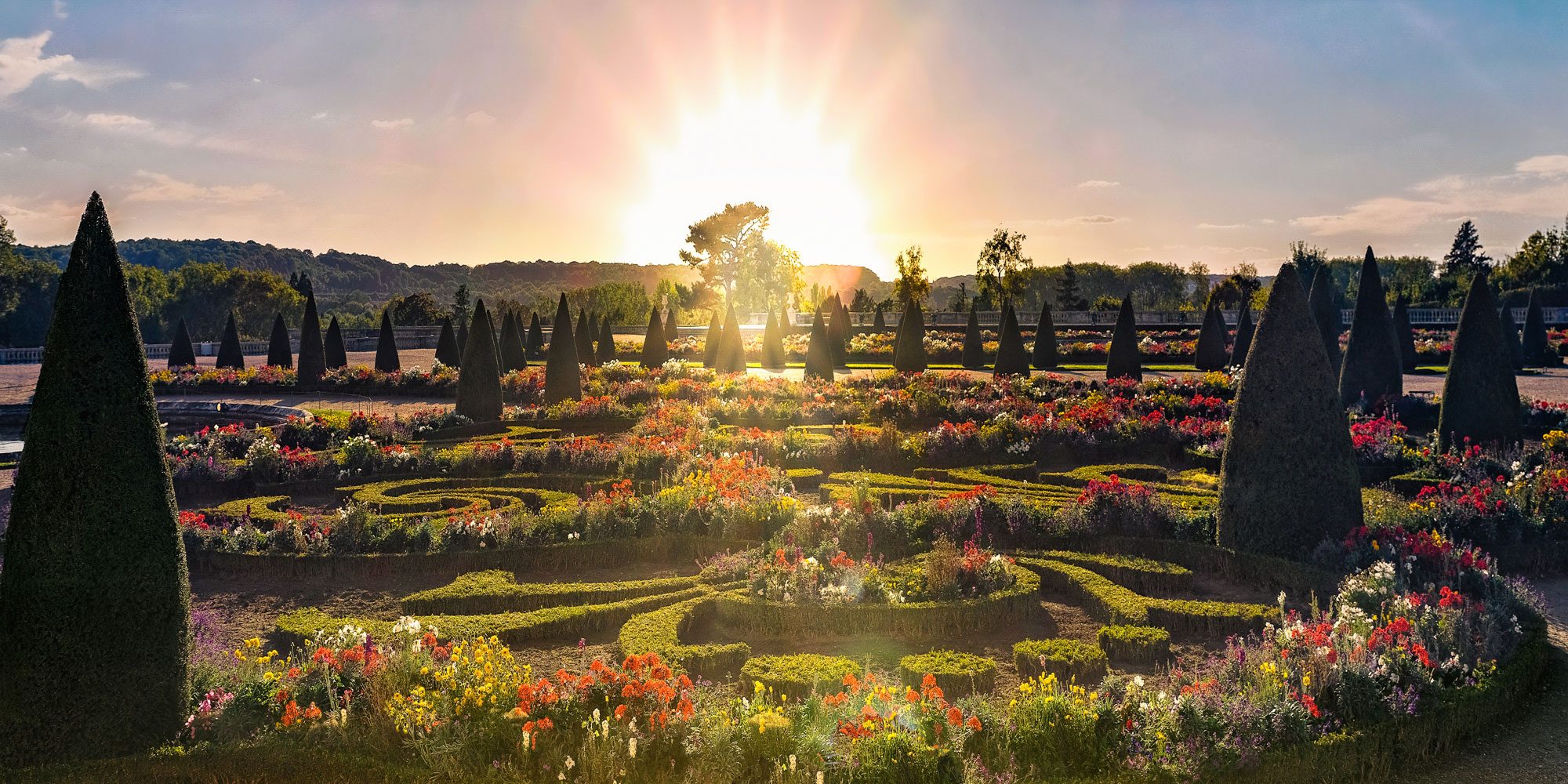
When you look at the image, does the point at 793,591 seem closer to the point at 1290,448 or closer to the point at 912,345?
the point at 1290,448

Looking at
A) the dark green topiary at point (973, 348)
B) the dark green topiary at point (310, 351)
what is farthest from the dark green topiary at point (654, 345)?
the dark green topiary at point (973, 348)

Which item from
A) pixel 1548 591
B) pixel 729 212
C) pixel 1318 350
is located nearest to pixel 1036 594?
pixel 1318 350

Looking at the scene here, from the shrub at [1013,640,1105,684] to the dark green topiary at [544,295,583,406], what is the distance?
55.6 feet

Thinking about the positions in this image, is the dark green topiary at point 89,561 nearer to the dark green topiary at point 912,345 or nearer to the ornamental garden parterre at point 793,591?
the ornamental garden parterre at point 793,591

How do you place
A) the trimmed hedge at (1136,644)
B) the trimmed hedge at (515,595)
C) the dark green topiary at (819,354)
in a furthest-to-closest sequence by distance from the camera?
the dark green topiary at (819,354) → the trimmed hedge at (515,595) → the trimmed hedge at (1136,644)

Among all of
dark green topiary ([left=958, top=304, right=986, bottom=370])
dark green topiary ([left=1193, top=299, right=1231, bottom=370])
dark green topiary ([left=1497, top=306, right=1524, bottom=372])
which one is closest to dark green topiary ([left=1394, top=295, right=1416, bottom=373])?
dark green topiary ([left=1497, top=306, right=1524, bottom=372])

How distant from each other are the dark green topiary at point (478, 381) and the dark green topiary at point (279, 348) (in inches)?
648

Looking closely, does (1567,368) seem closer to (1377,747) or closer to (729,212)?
(1377,747)

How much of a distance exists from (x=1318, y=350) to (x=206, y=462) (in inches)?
568

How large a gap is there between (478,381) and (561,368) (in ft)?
10.2

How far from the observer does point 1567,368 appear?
1249 inches

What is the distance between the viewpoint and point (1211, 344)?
33.1 meters

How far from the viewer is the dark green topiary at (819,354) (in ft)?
92.7

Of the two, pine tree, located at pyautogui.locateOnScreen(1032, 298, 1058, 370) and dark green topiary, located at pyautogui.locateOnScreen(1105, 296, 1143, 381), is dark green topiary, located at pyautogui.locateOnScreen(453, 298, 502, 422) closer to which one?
dark green topiary, located at pyautogui.locateOnScreen(1105, 296, 1143, 381)
